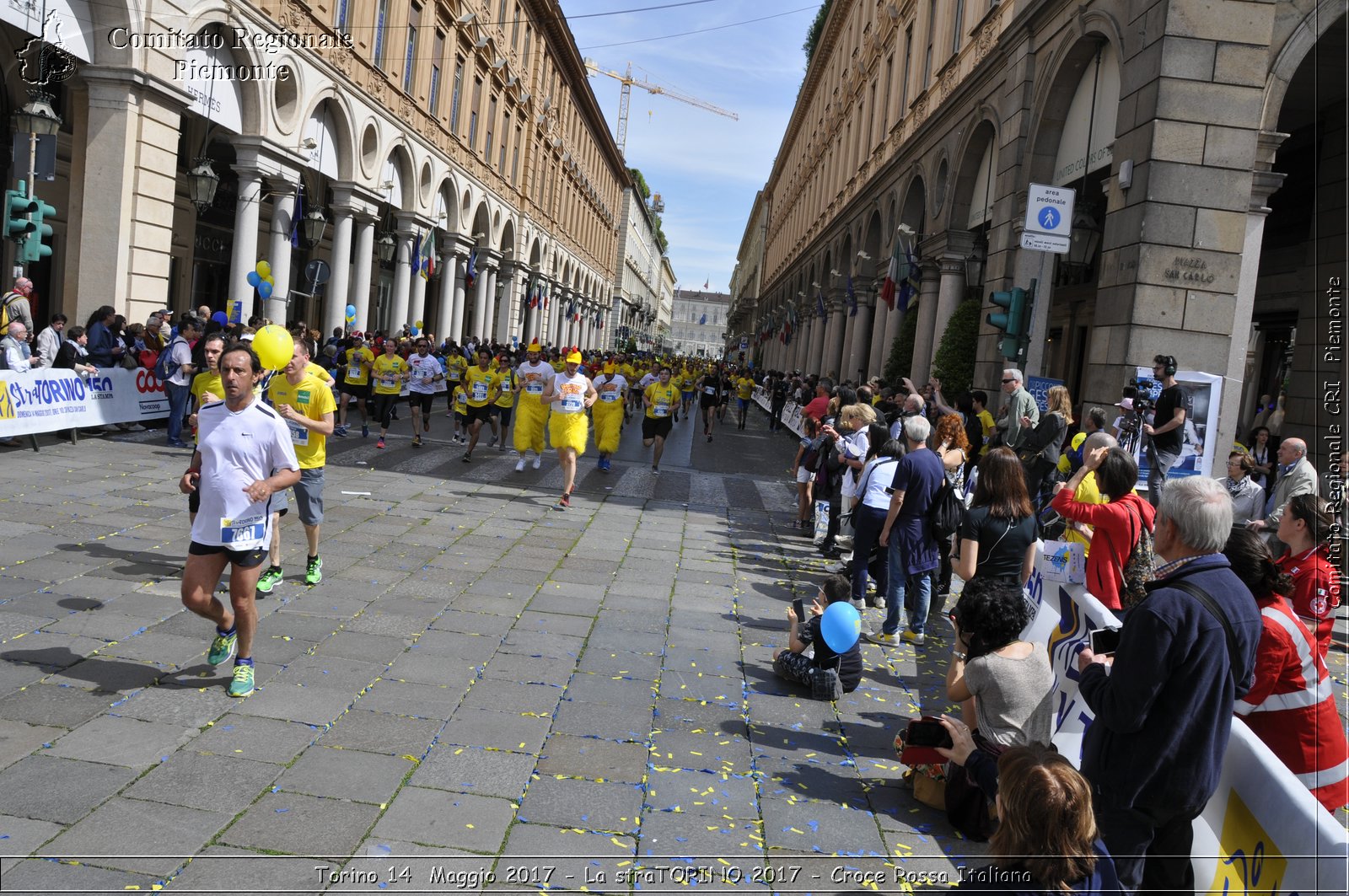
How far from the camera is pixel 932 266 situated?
72.3 feet

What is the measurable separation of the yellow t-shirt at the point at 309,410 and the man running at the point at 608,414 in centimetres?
858

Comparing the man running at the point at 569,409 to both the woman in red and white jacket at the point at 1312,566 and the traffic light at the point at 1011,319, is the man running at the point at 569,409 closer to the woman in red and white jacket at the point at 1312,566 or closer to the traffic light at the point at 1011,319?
the traffic light at the point at 1011,319

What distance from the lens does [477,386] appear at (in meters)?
15.3

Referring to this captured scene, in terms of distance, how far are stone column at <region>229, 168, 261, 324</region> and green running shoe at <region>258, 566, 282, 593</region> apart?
1414cm

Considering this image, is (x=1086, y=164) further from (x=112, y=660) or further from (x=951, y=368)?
(x=112, y=660)

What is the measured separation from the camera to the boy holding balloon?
18.3ft

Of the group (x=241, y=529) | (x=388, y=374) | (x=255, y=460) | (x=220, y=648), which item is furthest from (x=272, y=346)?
(x=388, y=374)

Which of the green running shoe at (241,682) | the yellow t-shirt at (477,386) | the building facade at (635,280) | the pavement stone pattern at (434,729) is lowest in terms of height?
the pavement stone pattern at (434,729)

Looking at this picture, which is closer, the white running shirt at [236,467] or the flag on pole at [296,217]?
the white running shirt at [236,467]

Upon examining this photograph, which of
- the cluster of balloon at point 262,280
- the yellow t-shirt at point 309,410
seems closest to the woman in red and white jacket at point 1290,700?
the yellow t-shirt at point 309,410

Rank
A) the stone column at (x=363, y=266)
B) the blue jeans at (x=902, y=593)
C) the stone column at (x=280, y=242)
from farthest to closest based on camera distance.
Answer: the stone column at (x=363, y=266)
the stone column at (x=280, y=242)
the blue jeans at (x=902, y=593)

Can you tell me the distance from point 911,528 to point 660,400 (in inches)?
371

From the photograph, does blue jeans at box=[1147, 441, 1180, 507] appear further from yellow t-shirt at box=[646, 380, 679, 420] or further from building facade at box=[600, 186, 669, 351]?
building facade at box=[600, 186, 669, 351]

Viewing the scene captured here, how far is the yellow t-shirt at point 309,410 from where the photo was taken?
7.13 meters
